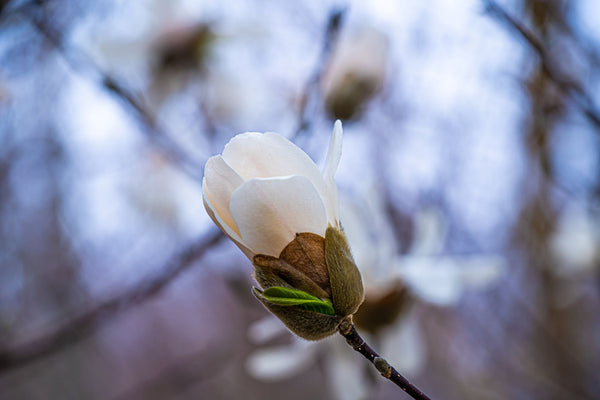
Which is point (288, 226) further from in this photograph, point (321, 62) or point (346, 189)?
point (346, 189)

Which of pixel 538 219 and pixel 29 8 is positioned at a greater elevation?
pixel 29 8

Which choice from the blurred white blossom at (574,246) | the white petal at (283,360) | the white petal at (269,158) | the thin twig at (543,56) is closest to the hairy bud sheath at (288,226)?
the white petal at (269,158)

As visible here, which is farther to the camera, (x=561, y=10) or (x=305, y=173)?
(x=561, y=10)

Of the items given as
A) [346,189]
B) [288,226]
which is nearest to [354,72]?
[346,189]

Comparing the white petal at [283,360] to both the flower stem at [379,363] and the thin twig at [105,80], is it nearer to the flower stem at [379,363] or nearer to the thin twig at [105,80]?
the thin twig at [105,80]

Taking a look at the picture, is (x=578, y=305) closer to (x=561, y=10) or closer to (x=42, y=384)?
(x=561, y=10)

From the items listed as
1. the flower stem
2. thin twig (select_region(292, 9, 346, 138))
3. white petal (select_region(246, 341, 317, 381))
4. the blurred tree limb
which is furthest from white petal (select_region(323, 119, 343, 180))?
white petal (select_region(246, 341, 317, 381))

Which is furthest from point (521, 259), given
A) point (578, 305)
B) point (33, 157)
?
point (33, 157)
